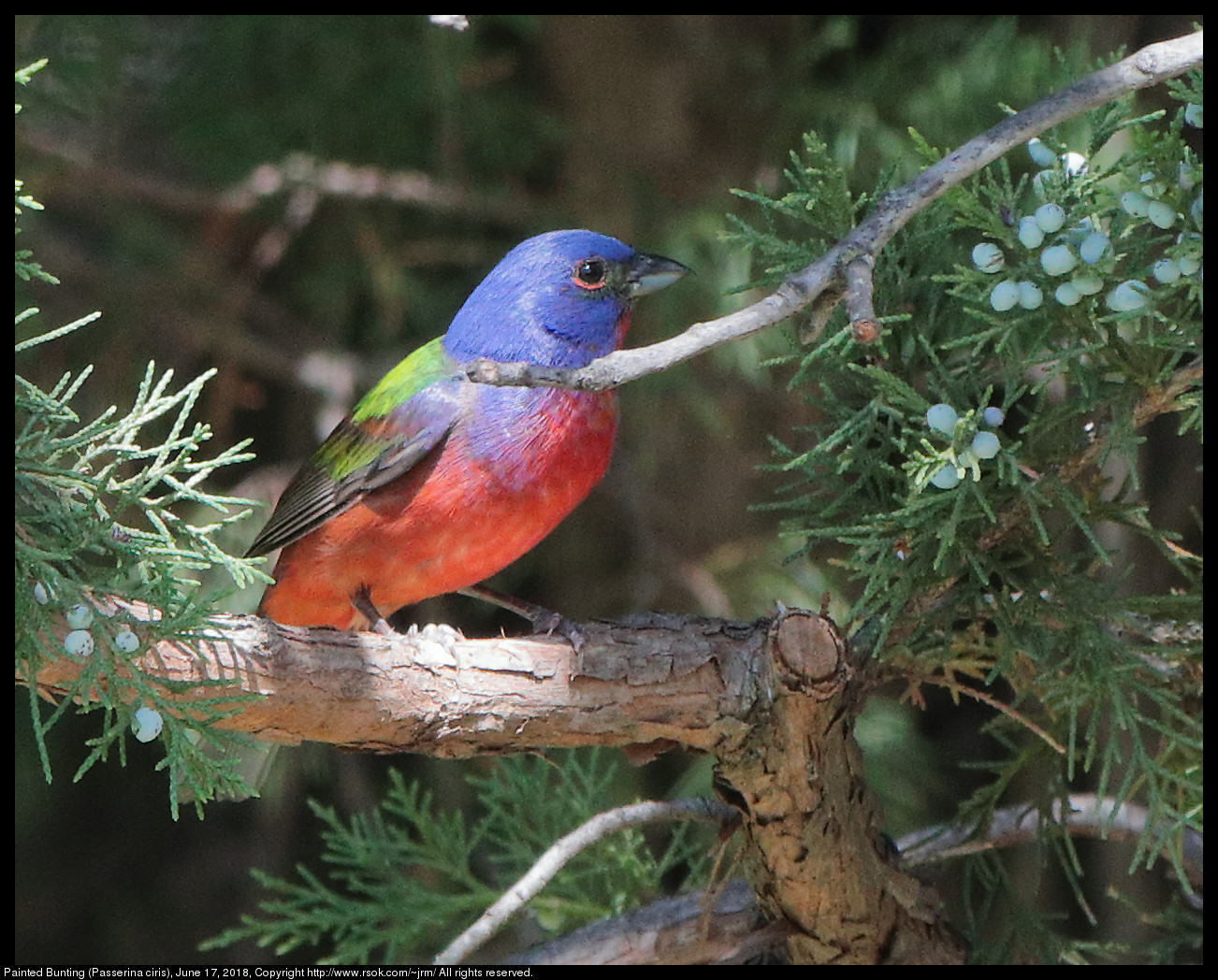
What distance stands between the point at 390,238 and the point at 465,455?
216cm

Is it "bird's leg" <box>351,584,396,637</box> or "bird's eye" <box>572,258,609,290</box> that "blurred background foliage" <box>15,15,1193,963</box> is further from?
"bird's leg" <box>351,584,396,637</box>

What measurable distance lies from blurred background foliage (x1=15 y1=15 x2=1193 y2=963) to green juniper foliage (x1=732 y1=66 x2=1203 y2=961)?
5.34 ft

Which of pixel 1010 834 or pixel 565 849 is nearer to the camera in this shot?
pixel 565 849

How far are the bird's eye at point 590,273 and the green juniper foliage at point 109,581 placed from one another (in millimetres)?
1487

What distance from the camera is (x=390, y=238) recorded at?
5336 mm

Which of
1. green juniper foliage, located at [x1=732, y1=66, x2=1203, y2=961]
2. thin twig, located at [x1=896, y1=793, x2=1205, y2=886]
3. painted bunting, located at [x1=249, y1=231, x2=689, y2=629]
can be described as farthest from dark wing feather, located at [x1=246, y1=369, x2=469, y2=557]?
thin twig, located at [x1=896, y1=793, x2=1205, y2=886]

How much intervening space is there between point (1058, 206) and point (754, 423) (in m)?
2.76

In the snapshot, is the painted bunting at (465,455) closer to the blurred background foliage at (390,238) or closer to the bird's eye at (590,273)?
the bird's eye at (590,273)

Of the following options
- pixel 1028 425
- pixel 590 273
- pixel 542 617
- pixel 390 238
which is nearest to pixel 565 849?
pixel 542 617

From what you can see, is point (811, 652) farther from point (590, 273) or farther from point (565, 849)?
point (590, 273)

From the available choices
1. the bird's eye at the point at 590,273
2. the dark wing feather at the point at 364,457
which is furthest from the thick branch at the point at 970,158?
the bird's eye at the point at 590,273

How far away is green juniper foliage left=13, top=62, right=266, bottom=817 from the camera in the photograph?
89.4 inches

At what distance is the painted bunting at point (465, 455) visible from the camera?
3406mm
